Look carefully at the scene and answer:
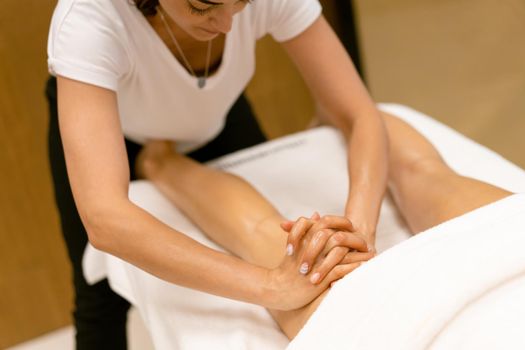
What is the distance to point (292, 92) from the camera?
2.27 meters

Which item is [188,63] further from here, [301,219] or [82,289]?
[82,289]

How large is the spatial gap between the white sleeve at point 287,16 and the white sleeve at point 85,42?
28 centimetres

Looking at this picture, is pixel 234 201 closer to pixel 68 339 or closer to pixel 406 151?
pixel 406 151

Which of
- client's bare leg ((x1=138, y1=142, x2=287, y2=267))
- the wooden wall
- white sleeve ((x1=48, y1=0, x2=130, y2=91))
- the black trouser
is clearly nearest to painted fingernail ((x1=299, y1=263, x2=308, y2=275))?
client's bare leg ((x1=138, y1=142, x2=287, y2=267))

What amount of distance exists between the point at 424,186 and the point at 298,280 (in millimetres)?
334

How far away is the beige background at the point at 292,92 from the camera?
1.83 metres

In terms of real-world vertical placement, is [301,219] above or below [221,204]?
above

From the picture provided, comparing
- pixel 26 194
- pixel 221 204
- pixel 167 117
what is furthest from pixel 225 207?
pixel 26 194

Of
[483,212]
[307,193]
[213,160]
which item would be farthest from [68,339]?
[483,212]

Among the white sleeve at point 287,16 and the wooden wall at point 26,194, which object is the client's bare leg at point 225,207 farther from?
the wooden wall at point 26,194

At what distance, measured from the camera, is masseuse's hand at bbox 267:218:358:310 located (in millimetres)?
934

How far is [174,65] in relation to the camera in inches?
45.3

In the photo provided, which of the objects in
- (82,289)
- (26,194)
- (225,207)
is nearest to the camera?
(225,207)

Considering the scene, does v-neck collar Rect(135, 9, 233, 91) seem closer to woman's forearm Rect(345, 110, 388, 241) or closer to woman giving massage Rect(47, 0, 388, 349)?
woman giving massage Rect(47, 0, 388, 349)
